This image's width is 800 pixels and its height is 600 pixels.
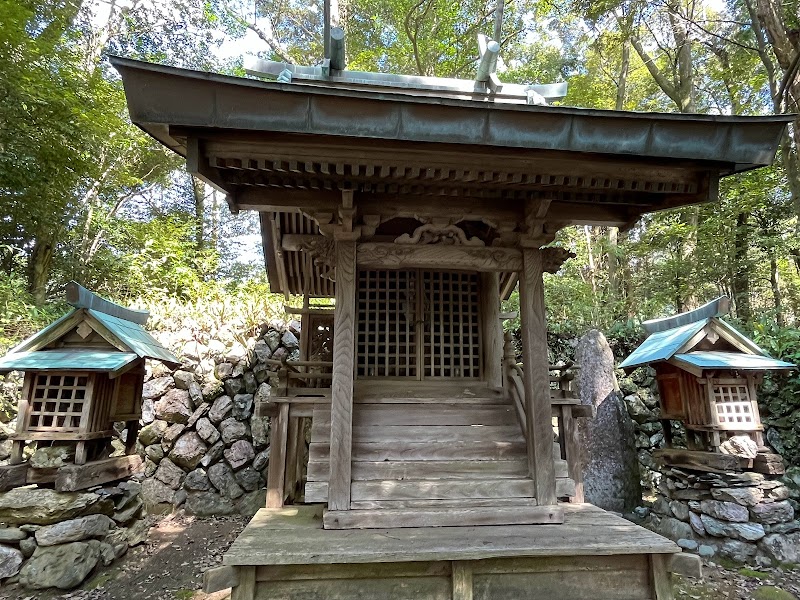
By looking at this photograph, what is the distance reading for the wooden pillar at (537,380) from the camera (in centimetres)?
397

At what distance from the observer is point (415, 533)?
352 cm

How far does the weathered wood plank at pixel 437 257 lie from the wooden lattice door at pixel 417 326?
136 centimetres

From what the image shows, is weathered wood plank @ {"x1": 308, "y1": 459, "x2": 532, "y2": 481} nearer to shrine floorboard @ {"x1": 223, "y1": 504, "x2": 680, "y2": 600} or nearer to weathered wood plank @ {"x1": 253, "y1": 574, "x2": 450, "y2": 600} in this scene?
shrine floorboard @ {"x1": 223, "y1": 504, "x2": 680, "y2": 600}

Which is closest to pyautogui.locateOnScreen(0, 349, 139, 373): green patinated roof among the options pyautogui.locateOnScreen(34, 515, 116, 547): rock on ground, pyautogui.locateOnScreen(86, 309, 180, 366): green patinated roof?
pyautogui.locateOnScreen(86, 309, 180, 366): green patinated roof

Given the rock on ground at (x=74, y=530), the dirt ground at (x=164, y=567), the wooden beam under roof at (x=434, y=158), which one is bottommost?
the dirt ground at (x=164, y=567)

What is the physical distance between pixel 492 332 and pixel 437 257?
5.86ft

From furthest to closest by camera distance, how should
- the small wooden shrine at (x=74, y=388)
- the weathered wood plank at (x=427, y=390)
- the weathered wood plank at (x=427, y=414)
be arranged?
the small wooden shrine at (x=74, y=388), the weathered wood plank at (x=427, y=390), the weathered wood plank at (x=427, y=414)

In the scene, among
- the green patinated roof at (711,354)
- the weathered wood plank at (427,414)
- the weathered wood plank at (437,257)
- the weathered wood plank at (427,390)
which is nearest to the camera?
the weathered wood plank at (437,257)

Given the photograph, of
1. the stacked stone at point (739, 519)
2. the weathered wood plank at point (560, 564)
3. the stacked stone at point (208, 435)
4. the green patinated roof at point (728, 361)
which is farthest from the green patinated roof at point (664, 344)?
the stacked stone at point (208, 435)

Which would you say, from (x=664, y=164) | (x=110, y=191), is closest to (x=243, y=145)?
(x=664, y=164)

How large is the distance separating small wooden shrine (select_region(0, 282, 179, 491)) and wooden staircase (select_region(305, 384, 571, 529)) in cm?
301

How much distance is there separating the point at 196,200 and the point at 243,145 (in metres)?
17.6

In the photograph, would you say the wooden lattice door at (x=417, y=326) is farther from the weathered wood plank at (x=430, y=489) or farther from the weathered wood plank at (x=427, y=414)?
the weathered wood plank at (x=430, y=489)

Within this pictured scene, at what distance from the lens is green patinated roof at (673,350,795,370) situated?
6.07 m
